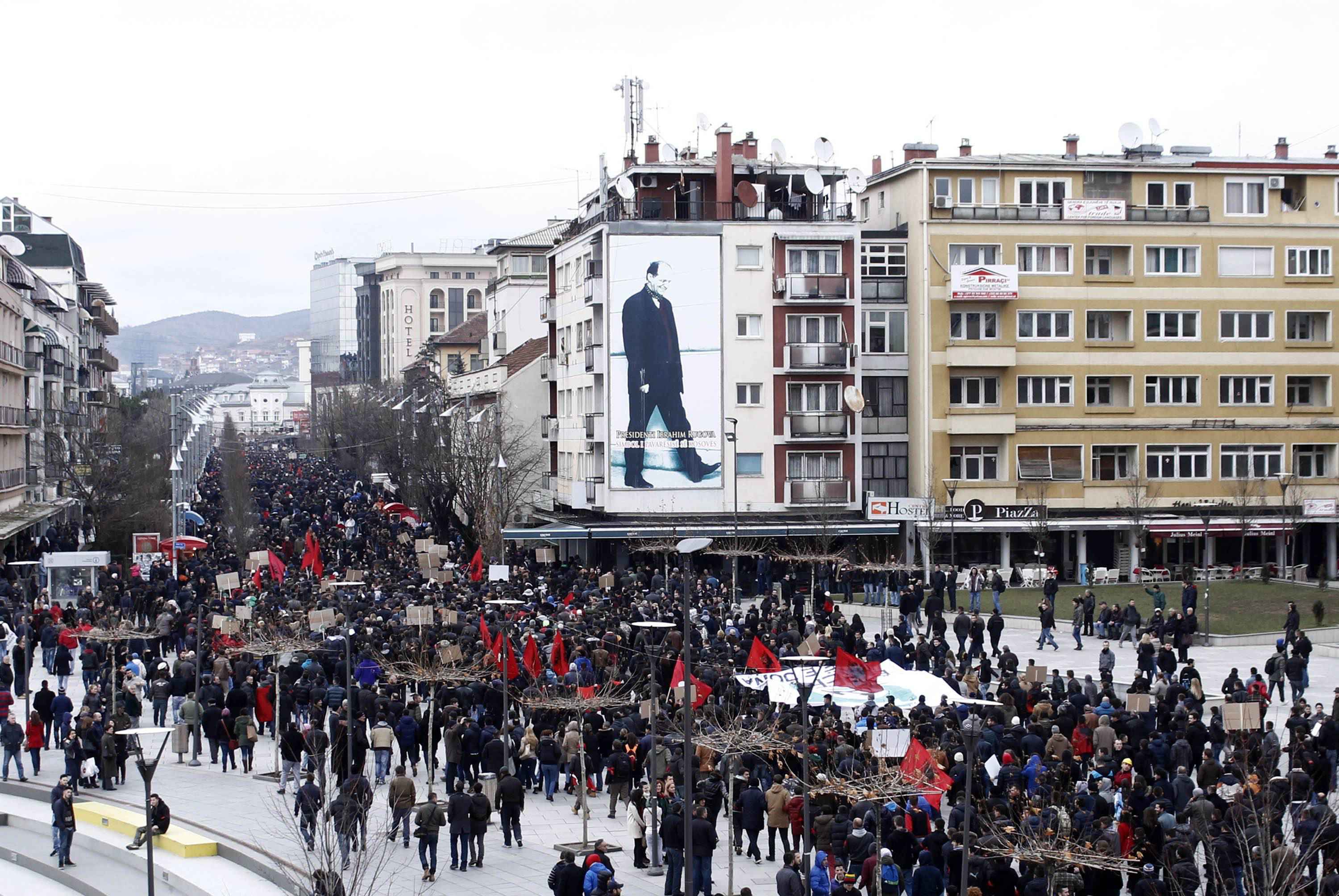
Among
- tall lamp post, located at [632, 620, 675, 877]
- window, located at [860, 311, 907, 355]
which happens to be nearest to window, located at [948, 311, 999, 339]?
window, located at [860, 311, 907, 355]

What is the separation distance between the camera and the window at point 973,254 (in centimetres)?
5691

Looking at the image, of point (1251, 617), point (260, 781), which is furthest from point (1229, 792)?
point (1251, 617)

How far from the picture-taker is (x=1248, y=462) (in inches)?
2296

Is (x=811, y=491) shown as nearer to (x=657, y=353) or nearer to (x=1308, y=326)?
(x=657, y=353)

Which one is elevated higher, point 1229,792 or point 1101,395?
point 1101,395

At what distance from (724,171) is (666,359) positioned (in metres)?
7.51

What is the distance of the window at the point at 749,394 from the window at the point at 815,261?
14.5 feet

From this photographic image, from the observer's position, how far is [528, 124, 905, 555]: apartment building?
55906 mm

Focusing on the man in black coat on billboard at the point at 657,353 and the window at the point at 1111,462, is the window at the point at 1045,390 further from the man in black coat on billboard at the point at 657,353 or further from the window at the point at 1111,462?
the man in black coat on billboard at the point at 657,353

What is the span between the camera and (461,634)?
31.8 meters

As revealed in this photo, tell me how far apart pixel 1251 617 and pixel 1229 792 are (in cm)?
2534

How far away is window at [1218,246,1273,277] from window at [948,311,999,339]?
8.89 m

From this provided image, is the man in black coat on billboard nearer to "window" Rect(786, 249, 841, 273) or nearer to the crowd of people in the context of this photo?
"window" Rect(786, 249, 841, 273)

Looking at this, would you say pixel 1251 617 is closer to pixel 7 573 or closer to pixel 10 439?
pixel 7 573
